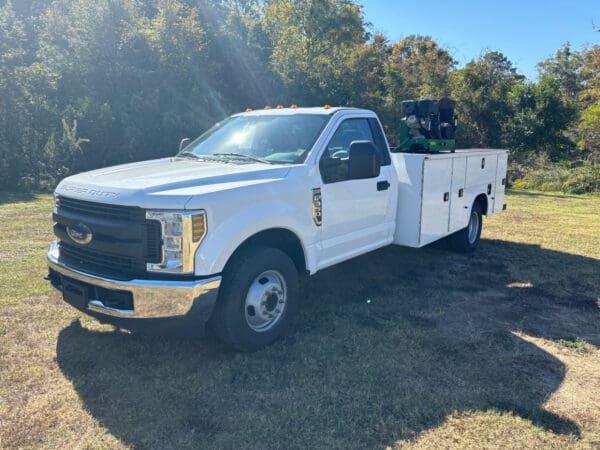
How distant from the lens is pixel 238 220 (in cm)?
366

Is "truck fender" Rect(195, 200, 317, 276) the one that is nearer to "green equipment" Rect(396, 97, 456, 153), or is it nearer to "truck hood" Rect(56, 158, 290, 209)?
"truck hood" Rect(56, 158, 290, 209)

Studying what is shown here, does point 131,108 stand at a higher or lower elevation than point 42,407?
higher

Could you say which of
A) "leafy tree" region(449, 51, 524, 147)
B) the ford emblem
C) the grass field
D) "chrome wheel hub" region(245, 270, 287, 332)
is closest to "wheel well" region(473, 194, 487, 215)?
the grass field

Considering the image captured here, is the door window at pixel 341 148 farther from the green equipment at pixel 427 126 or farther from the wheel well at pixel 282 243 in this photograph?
the green equipment at pixel 427 126

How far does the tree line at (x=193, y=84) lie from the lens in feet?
48.4

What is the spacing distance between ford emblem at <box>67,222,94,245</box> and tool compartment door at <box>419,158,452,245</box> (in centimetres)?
362

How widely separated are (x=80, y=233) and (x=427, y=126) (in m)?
4.83

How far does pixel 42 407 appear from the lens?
3.22 metres

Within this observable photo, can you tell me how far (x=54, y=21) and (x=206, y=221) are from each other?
668 inches

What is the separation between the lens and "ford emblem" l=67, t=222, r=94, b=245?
143 inches

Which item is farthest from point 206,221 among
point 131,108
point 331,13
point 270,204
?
point 331,13

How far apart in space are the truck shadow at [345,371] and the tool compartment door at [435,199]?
2.44 ft

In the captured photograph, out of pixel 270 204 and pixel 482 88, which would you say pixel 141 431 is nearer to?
pixel 270 204

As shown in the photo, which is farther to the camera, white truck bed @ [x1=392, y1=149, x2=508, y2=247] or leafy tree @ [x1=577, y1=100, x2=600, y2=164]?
leafy tree @ [x1=577, y1=100, x2=600, y2=164]
